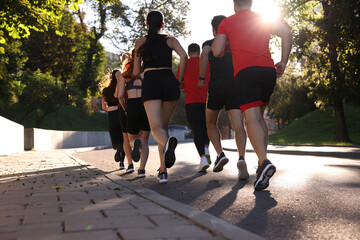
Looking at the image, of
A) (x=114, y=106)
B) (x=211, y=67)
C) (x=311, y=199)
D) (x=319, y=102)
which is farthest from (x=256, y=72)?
(x=319, y=102)

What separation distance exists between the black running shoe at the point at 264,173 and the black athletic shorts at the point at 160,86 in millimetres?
1761

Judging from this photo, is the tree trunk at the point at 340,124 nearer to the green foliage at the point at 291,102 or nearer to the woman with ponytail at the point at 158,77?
the green foliage at the point at 291,102

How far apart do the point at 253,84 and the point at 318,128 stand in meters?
28.5

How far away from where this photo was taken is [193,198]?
4.83 meters

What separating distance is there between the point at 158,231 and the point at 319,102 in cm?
2183

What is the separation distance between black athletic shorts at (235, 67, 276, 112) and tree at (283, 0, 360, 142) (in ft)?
49.4

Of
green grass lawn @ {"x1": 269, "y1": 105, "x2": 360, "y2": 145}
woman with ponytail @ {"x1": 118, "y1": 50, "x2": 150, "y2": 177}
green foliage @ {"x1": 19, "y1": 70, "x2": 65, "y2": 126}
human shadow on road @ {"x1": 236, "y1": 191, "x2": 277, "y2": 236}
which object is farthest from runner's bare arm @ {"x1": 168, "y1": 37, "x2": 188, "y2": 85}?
green foliage @ {"x1": 19, "y1": 70, "x2": 65, "y2": 126}

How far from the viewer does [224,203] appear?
4.42 meters

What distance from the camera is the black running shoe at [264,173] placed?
15.8 feet

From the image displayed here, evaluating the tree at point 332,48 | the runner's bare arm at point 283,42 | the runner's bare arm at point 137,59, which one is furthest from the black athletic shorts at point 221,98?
the tree at point 332,48

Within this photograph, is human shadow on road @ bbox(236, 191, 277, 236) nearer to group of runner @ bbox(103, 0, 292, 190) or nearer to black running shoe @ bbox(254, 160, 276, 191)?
black running shoe @ bbox(254, 160, 276, 191)

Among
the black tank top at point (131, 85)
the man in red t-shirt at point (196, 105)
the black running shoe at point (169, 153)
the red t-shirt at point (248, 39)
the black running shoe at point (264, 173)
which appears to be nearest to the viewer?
the black running shoe at point (264, 173)

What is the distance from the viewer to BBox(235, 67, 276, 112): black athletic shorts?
16.5 ft

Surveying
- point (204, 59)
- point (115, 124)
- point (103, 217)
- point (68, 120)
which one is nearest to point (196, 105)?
point (204, 59)
